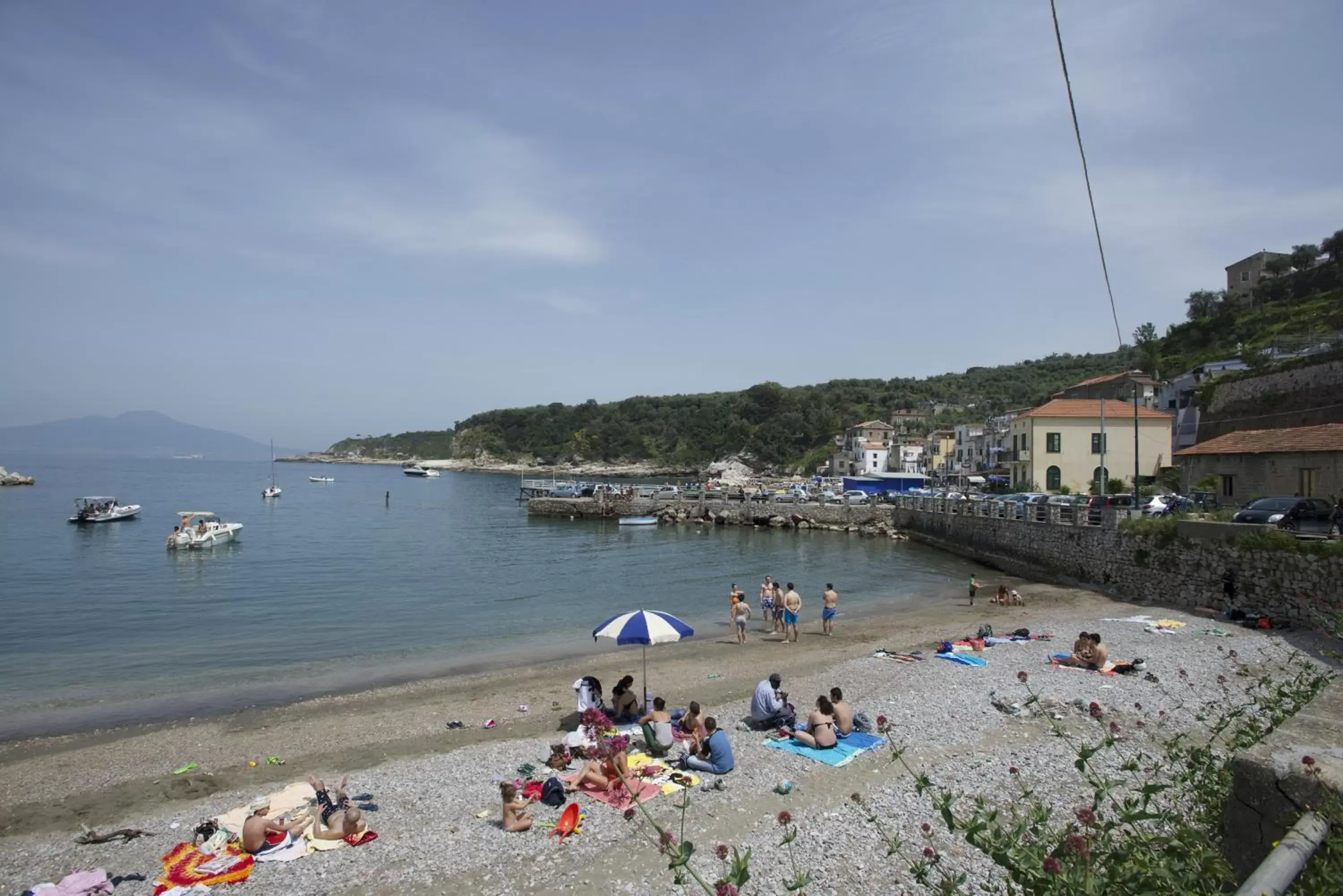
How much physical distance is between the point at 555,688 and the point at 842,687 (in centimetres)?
664

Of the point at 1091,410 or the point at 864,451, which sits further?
the point at 864,451

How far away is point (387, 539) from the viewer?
53469mm

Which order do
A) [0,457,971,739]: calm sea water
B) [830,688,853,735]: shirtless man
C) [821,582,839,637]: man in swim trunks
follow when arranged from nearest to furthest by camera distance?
[830,688,853,735]: shirtless man < [0,457,971,739]: calm sea water < [821,582,839,637]: man in swim trunks

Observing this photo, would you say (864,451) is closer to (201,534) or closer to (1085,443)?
(1085,443)

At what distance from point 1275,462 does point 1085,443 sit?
72.1ft

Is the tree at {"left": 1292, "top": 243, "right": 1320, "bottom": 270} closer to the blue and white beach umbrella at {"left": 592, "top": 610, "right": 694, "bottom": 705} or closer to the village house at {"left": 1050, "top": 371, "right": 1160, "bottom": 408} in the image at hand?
the village house at {"left": 1050, "top": 371, "right": 1160, "bottom": 408}

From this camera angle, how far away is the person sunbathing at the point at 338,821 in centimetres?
960

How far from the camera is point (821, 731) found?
1184 cm

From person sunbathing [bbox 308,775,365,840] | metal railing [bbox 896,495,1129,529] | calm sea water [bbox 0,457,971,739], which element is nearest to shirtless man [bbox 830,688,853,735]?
person sunbathing [bbox 308,775,365,840]

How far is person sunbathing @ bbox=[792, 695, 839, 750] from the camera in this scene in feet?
38.7

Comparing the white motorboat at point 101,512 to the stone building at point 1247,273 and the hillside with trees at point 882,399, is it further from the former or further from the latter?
the stone building at point 1247,273

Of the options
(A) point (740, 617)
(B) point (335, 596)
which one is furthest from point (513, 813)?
(B) point (335, 596)

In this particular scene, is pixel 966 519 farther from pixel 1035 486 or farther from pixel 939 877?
pixel 939 877

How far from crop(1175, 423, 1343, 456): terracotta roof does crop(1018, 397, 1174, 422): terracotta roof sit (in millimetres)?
14818
